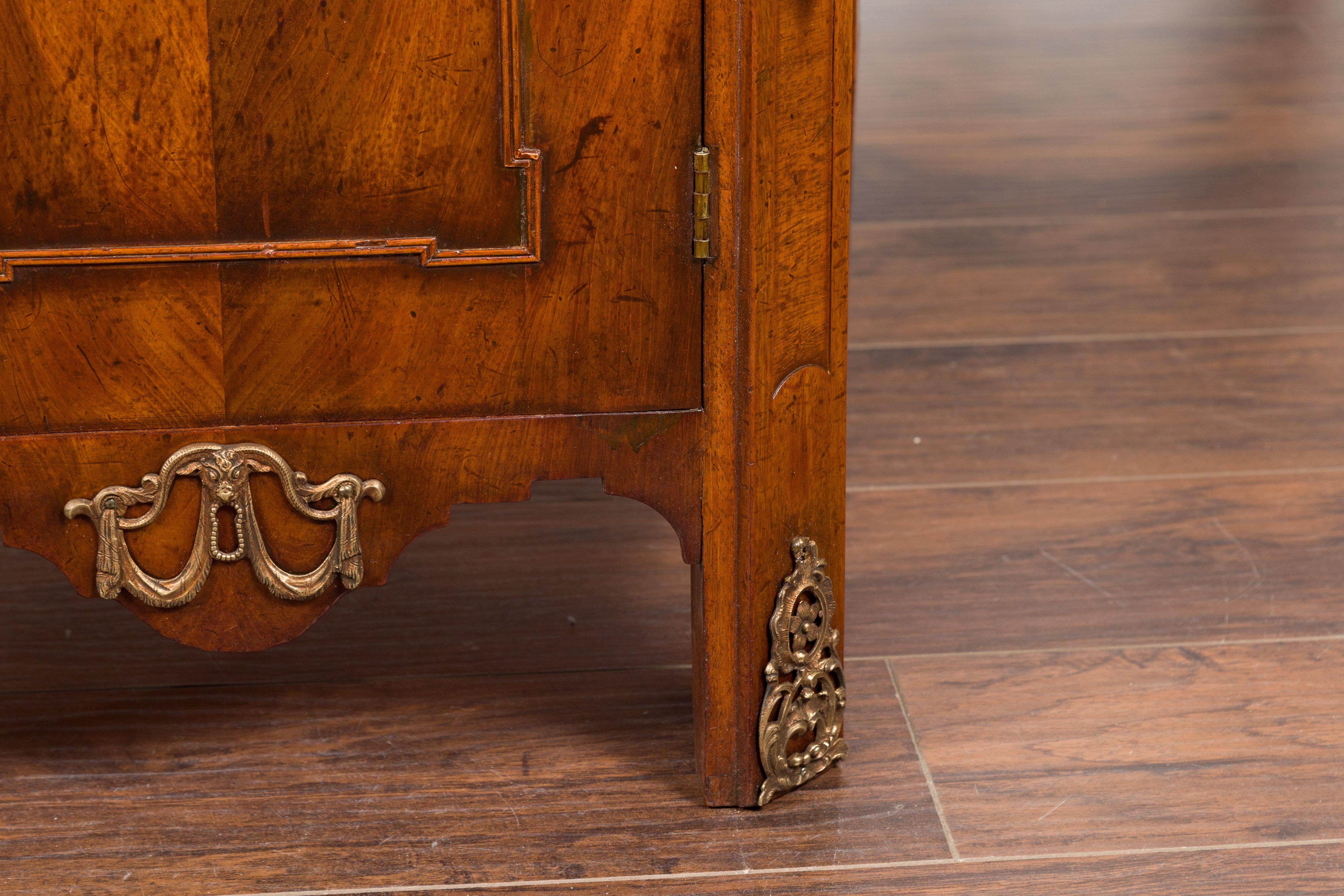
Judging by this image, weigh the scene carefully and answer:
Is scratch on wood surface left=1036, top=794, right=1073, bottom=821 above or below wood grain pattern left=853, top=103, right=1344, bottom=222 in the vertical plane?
below

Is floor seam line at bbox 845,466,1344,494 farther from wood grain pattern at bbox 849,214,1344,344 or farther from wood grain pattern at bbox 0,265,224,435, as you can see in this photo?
wood grain pattern at bbox 0,265,224,435

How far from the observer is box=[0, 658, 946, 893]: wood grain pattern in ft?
3.39

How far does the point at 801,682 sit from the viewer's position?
42.7 inches

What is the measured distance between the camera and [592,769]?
1.13m

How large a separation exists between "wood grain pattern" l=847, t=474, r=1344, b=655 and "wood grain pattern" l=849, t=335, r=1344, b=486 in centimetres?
5

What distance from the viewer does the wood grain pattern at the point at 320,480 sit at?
1.00 meters

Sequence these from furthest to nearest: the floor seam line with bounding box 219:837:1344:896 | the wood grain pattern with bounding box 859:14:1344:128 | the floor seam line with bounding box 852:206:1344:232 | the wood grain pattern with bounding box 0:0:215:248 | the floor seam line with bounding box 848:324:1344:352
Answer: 1. the wood grain pattern with bounding box 859:14:1344:128
2. the floor seam line with bounding box 852:206:1344:232
3. the floor seam line with bounding box 848:324:1344:352
4. the floor seam line with bounding box 219:837:1344:896
5. the wood grain pattern with bounding box 0:0:215:248

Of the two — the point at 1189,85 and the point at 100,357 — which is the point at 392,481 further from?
the point at 1189,85

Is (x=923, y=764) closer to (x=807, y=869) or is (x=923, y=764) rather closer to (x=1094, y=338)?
(x=807, y=869)

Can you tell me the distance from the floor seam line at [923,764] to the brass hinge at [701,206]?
40 centimetres

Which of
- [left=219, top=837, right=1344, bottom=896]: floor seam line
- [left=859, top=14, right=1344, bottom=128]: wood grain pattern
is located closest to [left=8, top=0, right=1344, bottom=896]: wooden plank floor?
[left=219, top=837, right=1344, bottom=896]: floor seam line

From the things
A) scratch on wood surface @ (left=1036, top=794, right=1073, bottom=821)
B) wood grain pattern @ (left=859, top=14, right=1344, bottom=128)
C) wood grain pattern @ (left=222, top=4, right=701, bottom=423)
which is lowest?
scratch on wood surface @ (left=1036, top=794, right=1073, bottom=821)

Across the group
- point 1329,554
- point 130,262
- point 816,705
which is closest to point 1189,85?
point 1329,554

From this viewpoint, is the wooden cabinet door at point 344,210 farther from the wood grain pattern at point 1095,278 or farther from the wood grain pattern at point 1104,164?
the wood grain pattern at point 1104,164
